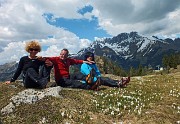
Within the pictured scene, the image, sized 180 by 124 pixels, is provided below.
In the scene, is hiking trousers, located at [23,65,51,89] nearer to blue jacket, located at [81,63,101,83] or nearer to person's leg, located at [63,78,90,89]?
person's leg, located at [63,78,90,89]

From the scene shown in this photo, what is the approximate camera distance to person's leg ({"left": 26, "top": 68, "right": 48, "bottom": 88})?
20544 millimetres

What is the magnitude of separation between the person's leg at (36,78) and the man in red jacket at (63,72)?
214cm

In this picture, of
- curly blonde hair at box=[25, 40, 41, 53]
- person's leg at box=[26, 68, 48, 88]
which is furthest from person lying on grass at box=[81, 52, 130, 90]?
curly blonde hair at box=[25, 40, 41, 53]

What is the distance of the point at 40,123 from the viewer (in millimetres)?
15414

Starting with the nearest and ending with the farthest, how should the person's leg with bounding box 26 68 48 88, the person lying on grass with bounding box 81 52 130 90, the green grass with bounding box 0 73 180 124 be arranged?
the green grass with bounding box 0 73 180 124 < the person's leg with bounding box 26 68 48 88 < the person lying on grass with bounding box 81 52 130 90

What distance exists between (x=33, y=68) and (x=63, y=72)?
9.83ft

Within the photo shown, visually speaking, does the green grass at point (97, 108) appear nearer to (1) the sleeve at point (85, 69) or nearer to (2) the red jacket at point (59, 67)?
(2) the red jacket at point (59, 67)

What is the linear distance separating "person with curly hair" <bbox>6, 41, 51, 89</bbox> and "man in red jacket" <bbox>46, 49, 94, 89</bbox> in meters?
1.23

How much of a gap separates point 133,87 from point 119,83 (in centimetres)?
132

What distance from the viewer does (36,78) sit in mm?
20547

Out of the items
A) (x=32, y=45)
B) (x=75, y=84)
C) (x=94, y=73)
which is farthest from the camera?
(x=94, y=73)

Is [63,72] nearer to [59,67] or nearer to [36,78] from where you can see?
[59,67]

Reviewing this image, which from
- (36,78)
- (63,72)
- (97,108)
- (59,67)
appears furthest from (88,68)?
(97,108)

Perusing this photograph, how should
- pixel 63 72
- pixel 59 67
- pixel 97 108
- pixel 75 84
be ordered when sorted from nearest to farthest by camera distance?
pixel 97 108 → pixel 75 84 → pixel 59 67 → pixel 63 72
